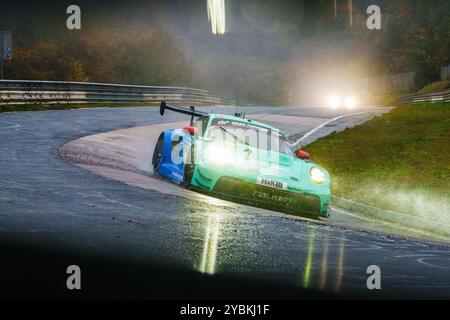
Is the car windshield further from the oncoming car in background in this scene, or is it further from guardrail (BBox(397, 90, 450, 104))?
guardrail (BBox(397, 90, 450, 104))

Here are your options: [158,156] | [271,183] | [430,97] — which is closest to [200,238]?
[271,183]

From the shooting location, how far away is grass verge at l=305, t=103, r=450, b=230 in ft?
44.4

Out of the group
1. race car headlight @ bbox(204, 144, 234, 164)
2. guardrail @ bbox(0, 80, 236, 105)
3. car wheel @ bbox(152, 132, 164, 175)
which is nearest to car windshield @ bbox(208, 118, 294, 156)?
race car headlight @ bbox(204, 144, 234, 164)

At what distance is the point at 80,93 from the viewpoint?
34.8 m

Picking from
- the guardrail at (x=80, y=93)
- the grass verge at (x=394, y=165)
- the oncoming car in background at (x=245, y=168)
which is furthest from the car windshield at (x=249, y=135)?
the guardrail at (x=80, y=93)

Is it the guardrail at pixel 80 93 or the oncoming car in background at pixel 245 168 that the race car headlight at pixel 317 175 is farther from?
the guardrail at pixel 80 93

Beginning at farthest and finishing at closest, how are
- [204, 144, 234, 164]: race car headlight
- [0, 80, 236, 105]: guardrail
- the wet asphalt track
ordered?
[0, 80, 236, 105]: guardrail < [204, 144, 234, 164]: race car headlight < the wet asphalt track

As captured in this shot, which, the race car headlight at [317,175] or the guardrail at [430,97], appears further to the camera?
the guardrail at [430,97]

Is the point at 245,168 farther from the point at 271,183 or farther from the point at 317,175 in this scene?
the point at 317,175

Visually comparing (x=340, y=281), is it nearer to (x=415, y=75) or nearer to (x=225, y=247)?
(x=225, y=247)

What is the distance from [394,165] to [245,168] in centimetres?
701

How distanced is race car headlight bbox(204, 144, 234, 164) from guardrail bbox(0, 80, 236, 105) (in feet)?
59.9

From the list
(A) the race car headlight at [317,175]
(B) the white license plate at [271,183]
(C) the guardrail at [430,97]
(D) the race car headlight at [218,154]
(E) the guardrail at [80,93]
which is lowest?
(B) the white license plate at [271,183]

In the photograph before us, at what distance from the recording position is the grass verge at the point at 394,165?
1354cm
